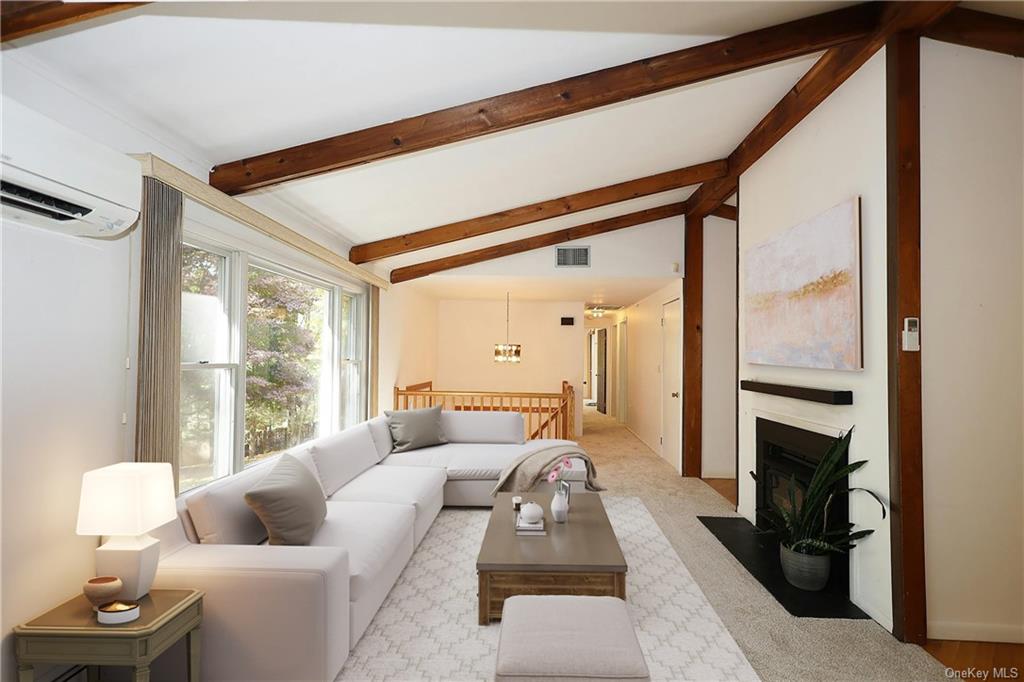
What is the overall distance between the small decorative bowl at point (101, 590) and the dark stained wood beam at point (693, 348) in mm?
5535

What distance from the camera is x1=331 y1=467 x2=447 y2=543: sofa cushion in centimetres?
378

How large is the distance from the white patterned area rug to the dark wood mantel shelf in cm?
135

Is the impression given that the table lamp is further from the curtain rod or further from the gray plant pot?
the gray plant pot

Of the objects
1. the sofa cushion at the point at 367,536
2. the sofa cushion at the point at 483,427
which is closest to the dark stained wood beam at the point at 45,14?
the sofa cushion at the point at 367,536

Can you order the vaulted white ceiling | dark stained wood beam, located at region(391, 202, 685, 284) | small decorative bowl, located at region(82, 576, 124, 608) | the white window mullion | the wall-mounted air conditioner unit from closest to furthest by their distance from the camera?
the wall-mounted air conditioner unit, small decorative bowl, located at region(82, 576, 124, 608), the vaulted white ceiling, the white window mullion, dark stained wood beam, located at region(391, 202, 685, 284)

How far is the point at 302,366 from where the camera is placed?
15.8 ft

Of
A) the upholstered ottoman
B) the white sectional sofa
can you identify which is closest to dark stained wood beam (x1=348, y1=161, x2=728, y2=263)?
the white sectional sofa

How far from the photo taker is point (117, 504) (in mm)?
2016

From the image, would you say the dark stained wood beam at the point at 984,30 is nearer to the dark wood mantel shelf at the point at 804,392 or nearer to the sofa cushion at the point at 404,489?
the dark wood mantel shelf at the point at 804,392

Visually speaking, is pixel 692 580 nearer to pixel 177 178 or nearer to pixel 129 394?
pixel 129 394

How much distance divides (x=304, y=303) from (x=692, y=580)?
3769 mm

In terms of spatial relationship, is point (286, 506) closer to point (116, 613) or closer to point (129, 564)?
point (129, 564)

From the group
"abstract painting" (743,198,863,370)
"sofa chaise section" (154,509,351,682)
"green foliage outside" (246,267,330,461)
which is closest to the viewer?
"sofa chaise section" (154,509,351,682)

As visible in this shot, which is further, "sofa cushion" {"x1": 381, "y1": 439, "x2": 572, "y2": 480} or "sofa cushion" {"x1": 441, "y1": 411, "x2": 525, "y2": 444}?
"sofa cushion" {"x1": 441, "y1": 411, "x2": 525, "y2": 444}
